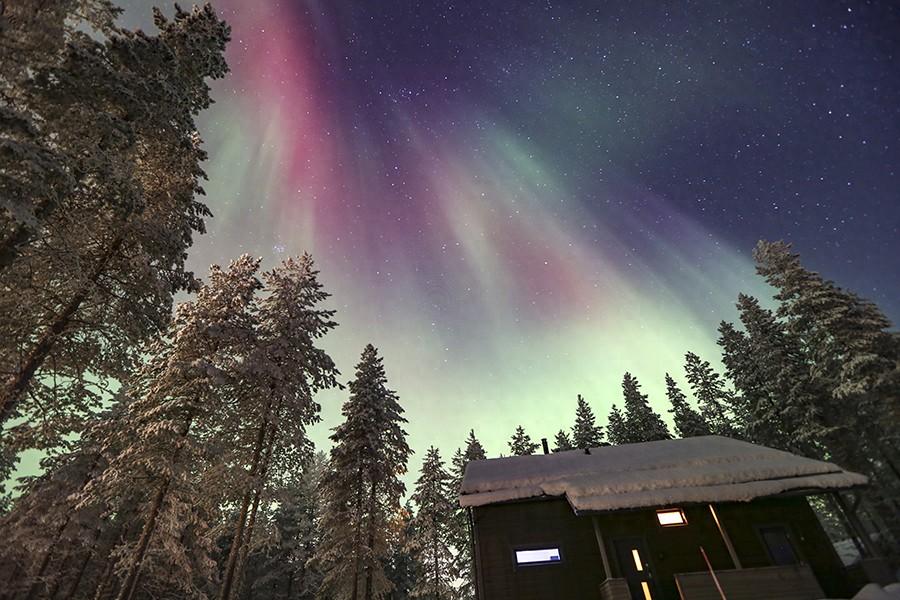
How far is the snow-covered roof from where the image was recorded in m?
12.8

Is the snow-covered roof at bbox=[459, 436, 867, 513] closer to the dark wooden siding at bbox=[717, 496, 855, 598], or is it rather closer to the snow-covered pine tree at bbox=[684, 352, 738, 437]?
the dark wooden siding at bbox=[717, 496, 855, 598]

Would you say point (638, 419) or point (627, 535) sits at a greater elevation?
point (638, 419)

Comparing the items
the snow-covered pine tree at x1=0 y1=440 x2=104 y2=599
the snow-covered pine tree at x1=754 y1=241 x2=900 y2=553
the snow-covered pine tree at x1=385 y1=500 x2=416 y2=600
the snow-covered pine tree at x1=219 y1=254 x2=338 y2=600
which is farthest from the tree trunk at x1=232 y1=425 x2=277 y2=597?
the snow-covered pine tree at x1=754 y1=241 x2=900 y2=553

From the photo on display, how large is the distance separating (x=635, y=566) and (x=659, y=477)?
3.01 metres

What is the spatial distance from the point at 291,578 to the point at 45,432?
32.9 meters

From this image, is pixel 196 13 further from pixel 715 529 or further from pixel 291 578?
pixel 291 578

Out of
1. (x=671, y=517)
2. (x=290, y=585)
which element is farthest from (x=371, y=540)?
(x=290, y=585)

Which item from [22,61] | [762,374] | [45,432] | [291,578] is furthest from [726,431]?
[22,61]

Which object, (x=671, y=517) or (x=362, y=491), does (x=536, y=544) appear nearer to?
(x=671, y=517)

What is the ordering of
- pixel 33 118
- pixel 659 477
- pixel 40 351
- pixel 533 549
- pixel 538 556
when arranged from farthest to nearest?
pixel 533 549 → pixel 538 556 → pixel 659 477 → pixel 40 351 → pixel 33 118

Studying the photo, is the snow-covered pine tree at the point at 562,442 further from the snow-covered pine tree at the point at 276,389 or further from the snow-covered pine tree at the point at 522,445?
the snow-covered pine tree at the point at 276,389

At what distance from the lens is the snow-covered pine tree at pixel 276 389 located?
14.8 m

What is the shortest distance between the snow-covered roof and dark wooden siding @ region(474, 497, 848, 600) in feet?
3.47

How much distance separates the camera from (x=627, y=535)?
14328 millimetres
